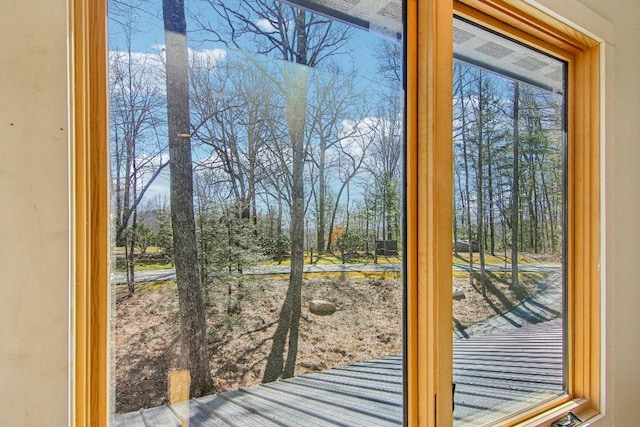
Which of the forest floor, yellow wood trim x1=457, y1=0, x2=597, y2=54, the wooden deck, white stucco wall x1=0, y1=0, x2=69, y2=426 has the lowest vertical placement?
the wooden deck

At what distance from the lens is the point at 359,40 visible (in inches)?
39.8

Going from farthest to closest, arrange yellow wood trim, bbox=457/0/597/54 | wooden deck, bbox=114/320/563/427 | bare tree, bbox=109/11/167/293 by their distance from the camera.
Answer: yellow wood trim, bbox=457/0/597/54 < wooden deck, bbox=114/320/563/427 < bare tree, bbox=109/11/167/293

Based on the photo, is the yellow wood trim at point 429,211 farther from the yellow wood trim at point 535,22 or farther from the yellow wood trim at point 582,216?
the yellow wood trim at point 582,216

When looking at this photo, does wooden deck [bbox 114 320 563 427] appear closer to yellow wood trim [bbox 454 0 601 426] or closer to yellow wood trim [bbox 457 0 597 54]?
yellow wood trim [bbox 454 0 601 426]

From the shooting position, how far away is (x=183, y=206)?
0.76 metres

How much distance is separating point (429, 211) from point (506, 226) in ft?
1.52

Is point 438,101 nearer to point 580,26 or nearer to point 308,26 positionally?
point 308,26

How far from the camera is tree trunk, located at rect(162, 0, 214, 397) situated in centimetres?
75

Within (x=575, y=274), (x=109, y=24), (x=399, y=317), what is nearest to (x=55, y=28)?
(x=109, y=24)

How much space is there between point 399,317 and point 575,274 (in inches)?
36.5

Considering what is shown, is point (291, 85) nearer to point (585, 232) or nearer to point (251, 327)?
point (251, 327)

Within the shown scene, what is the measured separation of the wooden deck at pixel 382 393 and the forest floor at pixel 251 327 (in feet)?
0.12

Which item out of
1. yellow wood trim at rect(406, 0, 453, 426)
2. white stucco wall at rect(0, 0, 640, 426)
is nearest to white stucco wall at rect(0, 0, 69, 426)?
white stucco wall at rect(0, 0, 640, 426)

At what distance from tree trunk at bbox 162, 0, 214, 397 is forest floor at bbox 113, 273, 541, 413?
0.07 feet
